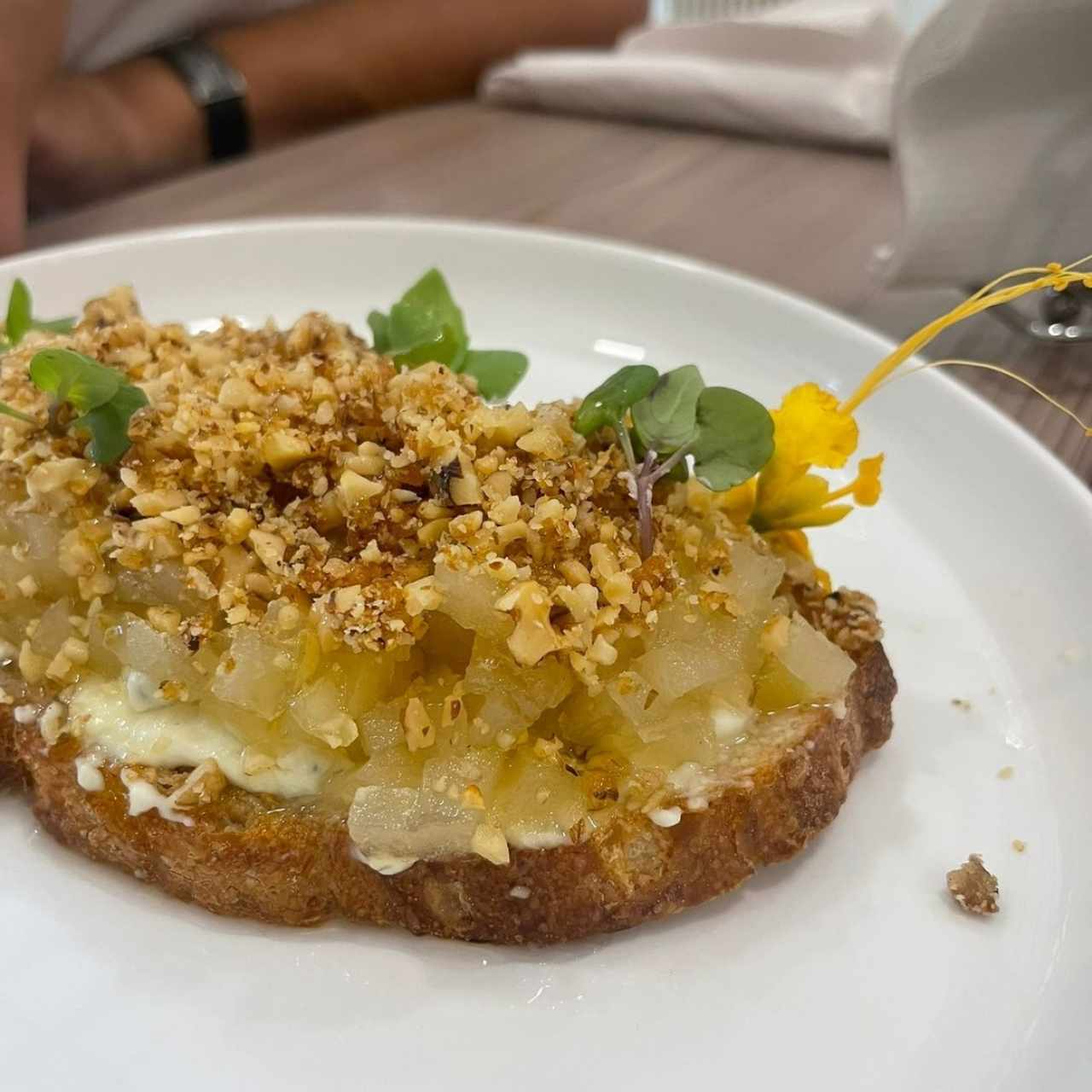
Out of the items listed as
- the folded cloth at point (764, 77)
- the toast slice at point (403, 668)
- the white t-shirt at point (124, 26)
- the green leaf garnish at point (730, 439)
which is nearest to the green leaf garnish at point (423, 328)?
the toast slice at point (403, 668)

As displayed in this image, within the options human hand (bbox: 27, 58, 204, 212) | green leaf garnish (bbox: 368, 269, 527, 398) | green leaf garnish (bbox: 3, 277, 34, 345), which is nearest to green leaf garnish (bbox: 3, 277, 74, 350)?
green leaf garnish (bbox: 3, 277, 34, 345)

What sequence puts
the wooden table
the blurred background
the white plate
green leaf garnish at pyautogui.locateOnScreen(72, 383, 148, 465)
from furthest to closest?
1. the wooden table
2. the blurred background
3. green leaf garnish at pyautogui.locateOnScreen(72, 383, 148, 465)
4. the white plate

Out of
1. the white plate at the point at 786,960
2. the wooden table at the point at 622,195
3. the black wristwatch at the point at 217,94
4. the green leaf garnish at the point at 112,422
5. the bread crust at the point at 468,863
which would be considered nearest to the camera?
the white plate at the point at 786,960

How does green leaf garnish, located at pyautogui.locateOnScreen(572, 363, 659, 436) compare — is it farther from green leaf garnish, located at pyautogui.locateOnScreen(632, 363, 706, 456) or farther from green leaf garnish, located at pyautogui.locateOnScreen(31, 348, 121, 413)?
green leaf garnish, located at pyautogui.locateOnScreen(31, 348, 121, 413)

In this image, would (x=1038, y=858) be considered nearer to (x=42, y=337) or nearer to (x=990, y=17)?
(x=42, y=337)

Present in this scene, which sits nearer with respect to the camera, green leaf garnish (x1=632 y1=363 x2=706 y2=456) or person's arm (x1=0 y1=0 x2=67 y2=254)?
green leaf garnish (x1=632 y1=363 x2=706 y2=456)

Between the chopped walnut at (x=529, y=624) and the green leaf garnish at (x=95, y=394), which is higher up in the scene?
the green leaf garnish at (x=95, y=394)

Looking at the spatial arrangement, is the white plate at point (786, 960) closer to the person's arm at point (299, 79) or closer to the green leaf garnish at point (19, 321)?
the green leaf garnish at point (19, 321)

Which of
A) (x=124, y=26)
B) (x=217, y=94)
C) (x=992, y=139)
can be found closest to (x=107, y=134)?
(x=217, y=94)

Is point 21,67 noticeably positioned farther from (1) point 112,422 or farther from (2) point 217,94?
(1) point 112,422
